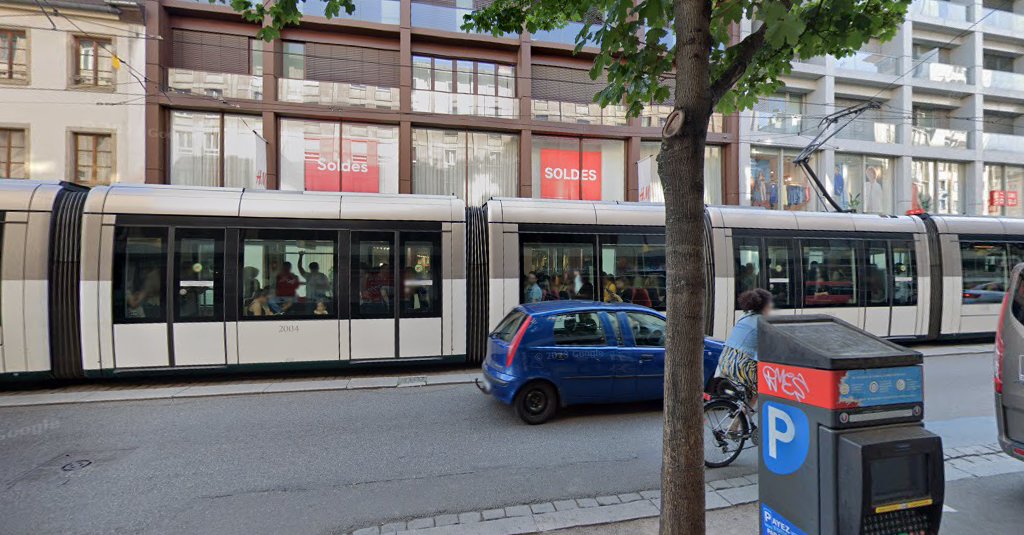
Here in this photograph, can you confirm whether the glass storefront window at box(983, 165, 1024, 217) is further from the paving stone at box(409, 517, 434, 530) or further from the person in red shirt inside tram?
the person in red shirt inside tram

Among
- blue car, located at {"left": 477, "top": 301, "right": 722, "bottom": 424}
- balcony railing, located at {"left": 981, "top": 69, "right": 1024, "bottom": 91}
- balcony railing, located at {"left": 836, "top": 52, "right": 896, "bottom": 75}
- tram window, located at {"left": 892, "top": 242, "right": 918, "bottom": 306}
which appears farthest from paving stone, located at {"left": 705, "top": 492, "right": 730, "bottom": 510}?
balcony railing, located at {"left": 981, "top": 69, "right": 1024, "bottom": 91}

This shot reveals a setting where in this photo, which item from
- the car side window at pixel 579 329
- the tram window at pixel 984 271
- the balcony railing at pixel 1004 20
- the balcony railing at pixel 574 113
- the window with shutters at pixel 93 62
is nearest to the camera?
the car side window at pixel 579 329

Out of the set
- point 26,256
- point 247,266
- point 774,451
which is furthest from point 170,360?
point 774,451

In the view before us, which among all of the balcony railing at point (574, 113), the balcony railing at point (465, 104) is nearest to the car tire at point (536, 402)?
the balcony railing at point (465, 104)

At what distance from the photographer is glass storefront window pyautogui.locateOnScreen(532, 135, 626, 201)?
15.9 m

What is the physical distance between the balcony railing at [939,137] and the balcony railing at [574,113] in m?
13.7

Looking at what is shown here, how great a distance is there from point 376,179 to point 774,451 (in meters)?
14.3

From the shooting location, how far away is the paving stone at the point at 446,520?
3.24 metres

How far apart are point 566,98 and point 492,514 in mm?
15056

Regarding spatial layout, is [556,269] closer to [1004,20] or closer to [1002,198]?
[1002,198]

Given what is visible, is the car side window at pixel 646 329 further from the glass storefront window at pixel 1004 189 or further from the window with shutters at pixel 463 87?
the glass storefront window at pixel 1004 189

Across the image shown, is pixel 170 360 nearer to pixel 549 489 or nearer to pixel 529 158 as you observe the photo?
pixel 549 489

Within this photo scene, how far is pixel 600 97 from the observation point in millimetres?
4664

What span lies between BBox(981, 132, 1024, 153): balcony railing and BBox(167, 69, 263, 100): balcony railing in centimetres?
2963
